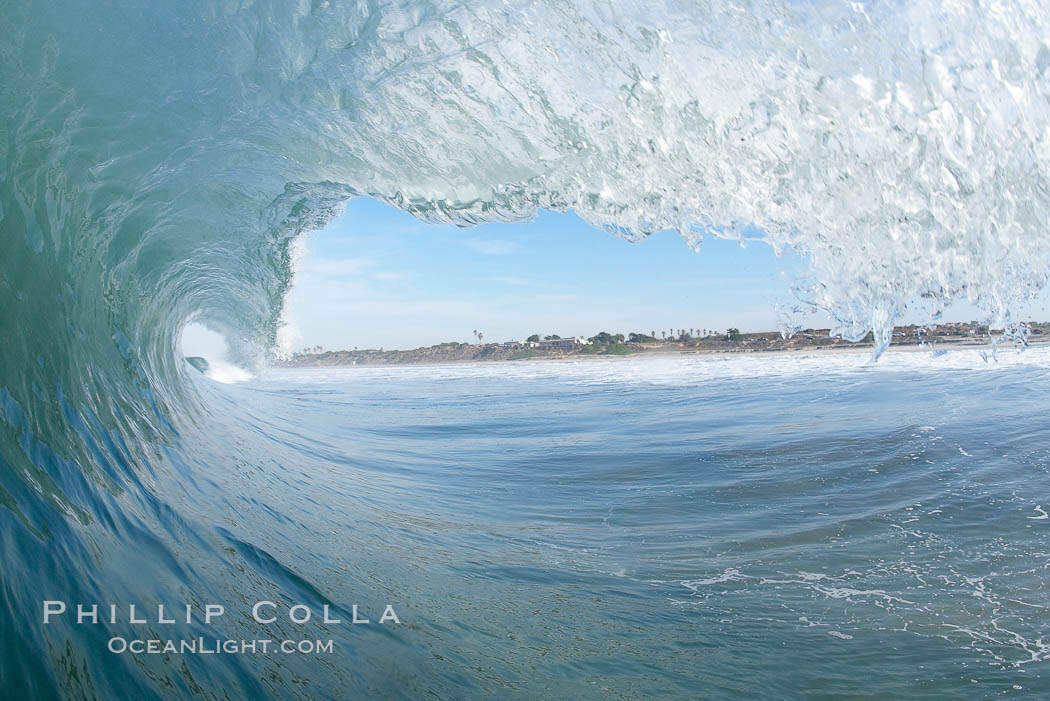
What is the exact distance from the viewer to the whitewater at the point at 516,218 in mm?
2182

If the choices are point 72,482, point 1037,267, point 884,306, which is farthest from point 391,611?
point 1037,267

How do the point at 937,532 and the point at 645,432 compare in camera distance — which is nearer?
the point at 937,532

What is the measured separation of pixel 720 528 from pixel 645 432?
13.4 feet

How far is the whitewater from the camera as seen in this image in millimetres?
2182

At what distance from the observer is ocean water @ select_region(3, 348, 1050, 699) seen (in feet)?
6.54

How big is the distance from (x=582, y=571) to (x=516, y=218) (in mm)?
3389

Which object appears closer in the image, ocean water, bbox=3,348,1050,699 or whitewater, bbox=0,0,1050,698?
ocean water, bbox=3,348,1050,699

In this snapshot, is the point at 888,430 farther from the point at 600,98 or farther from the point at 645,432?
the point at 600,98

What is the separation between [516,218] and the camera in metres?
5.56

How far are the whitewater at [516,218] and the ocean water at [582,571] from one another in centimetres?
2

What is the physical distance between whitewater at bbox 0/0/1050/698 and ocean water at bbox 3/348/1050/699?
0.02 meters

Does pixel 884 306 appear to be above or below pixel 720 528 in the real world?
above

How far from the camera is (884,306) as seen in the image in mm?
5039

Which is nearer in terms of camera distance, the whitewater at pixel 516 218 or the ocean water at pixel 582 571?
the ocean water at pixel 582 571
